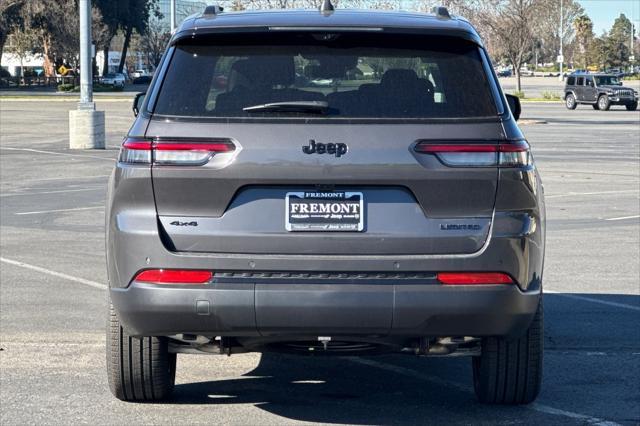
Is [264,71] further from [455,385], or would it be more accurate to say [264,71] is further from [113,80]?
[113,80]

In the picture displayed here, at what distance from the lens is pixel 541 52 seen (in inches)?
7190

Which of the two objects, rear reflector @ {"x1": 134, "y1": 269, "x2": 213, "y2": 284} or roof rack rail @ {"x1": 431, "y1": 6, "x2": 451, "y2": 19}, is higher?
roof rack rail @ {"x1": 431, "y1": 6, "x2": 451, "y2": 19}

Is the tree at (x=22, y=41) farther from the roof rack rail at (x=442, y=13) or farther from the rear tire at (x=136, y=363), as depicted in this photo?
the roof rack rail at (x=442, y=13)

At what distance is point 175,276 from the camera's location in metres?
5.23

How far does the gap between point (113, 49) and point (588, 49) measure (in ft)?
201

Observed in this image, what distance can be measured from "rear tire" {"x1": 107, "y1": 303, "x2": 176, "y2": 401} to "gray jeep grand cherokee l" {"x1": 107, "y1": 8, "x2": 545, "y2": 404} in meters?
0.48

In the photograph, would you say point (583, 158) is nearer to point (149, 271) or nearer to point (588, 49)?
point (149, 271)

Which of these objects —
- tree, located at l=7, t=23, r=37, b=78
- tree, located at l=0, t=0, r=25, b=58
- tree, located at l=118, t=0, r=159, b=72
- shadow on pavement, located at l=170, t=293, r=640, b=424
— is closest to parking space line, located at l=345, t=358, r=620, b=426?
shadow on pavement, located at l=170, t=293, r=640, b=424

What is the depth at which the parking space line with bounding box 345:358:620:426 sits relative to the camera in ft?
19.6

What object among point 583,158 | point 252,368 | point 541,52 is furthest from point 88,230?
point 541,52

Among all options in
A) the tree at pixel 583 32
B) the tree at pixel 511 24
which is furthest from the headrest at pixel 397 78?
the tree at pixel 583 32

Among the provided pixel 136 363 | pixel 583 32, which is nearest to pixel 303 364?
pixel 136 363

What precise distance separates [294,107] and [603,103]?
5482 centimetres

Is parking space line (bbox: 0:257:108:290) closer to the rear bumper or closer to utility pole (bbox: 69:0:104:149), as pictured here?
the rear bumper
